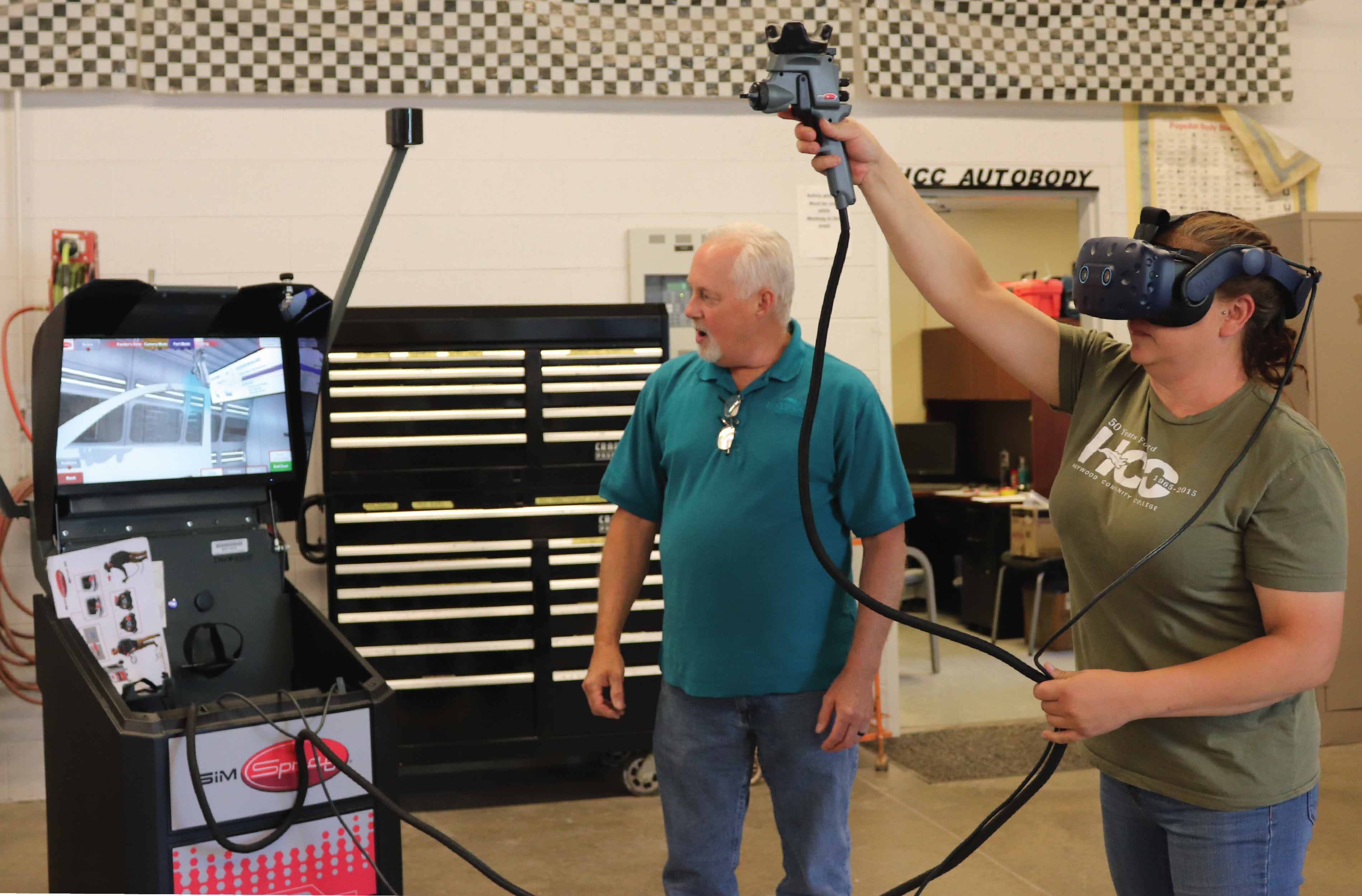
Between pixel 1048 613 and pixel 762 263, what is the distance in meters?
4.32

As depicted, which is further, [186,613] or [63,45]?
[63,45]

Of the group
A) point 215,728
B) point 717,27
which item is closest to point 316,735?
point 215,728

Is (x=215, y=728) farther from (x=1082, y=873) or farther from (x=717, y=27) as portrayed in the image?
(x=717, y=27)

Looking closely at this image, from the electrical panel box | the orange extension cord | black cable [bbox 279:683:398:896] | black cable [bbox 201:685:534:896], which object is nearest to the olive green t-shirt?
black cable [bbox 201:685:534:896]

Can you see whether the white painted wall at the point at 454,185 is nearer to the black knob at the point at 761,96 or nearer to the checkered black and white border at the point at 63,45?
the checkered black and white border at the point at 63,45

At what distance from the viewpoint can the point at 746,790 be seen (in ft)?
6.58

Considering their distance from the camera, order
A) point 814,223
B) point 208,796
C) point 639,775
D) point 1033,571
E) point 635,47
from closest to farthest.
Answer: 1. point 208,796
2. point 639,775
3. point 635,47
4. point 814,223
5. point 1033,571

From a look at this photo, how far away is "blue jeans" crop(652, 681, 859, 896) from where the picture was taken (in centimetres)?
193

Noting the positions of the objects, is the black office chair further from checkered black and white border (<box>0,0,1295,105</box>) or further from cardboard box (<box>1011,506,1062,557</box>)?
checkered black and white border (<box>0,0,1295,105</box>)

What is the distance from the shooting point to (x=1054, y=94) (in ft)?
14.2

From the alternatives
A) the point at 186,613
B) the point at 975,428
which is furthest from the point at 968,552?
the point at 186,613

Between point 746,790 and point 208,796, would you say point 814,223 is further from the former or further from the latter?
point 208,796

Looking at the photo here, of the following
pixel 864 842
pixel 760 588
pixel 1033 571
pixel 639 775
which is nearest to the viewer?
pixel 760 588

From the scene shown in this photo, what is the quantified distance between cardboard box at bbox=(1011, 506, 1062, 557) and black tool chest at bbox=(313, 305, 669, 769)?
2.56 m
